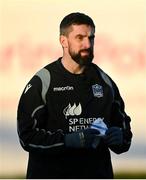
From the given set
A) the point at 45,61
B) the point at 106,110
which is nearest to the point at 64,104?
the point at 106,110

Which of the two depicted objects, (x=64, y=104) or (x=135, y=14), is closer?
(x=64, y=104)

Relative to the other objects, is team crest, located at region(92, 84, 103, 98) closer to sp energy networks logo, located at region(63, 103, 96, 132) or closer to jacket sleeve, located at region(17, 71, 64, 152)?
sp energy networks logo, located at region(63, 103, 96, 132)

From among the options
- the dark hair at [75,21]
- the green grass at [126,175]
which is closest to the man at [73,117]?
the dark hair at [75,21]

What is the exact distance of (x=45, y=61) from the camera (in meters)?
2.31

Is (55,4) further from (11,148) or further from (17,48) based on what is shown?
(11,148)

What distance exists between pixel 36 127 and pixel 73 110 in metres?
0.18

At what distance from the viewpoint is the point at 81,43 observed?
196 cm

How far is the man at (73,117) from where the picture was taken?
1.86 m

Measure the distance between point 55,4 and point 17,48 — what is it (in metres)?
0.31

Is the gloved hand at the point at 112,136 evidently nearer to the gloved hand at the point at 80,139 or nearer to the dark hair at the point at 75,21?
the gloved hand at the point at 80,139

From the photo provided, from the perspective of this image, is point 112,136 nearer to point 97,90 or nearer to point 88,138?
point 88,138

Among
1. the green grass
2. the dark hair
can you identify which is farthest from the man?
the green grass

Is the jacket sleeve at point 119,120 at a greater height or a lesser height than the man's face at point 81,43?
lesser

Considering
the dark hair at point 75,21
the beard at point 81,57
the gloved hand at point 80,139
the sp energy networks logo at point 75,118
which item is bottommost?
the gloved hand at point 80,139
